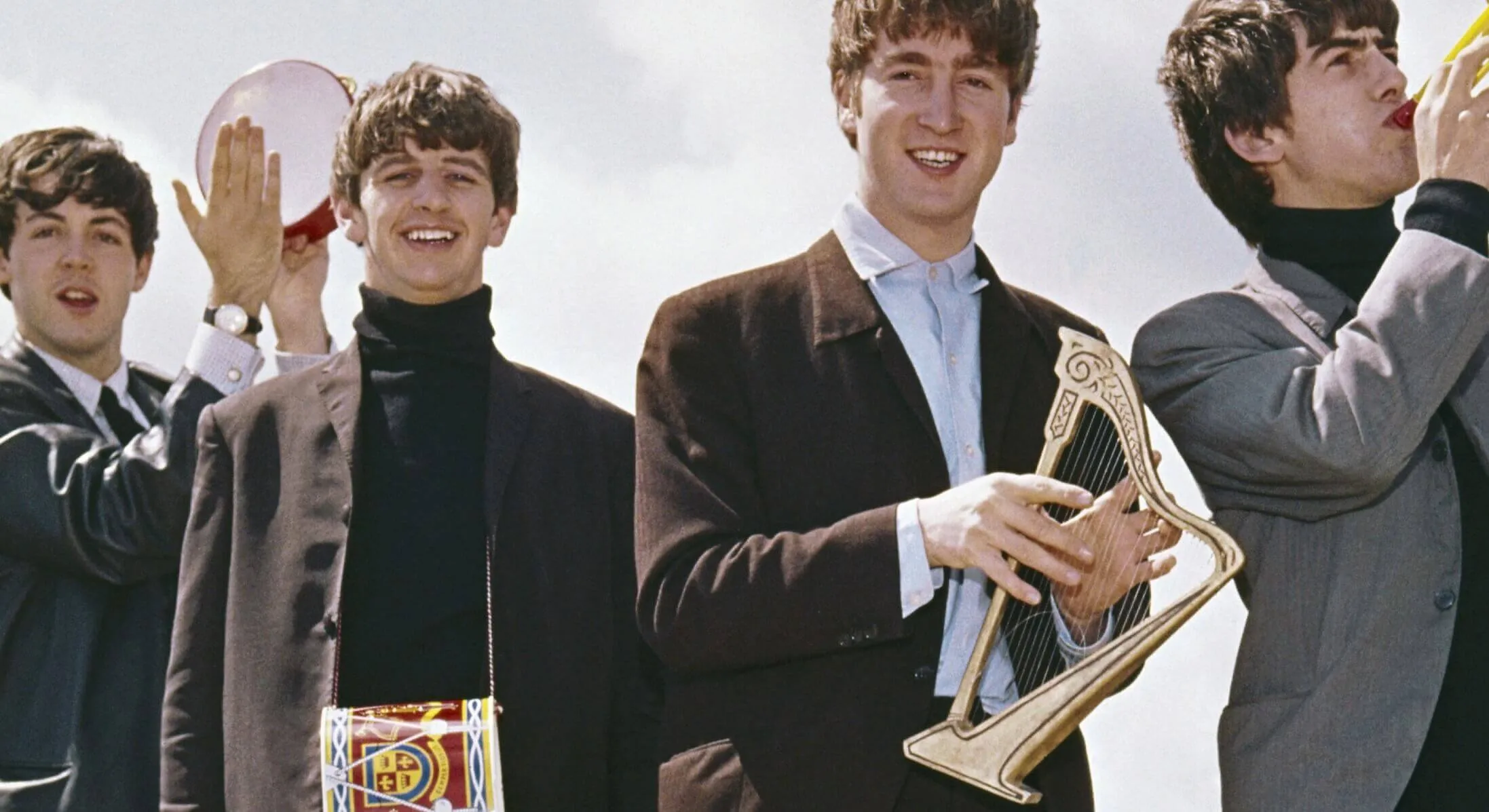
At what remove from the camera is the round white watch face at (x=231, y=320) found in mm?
5961

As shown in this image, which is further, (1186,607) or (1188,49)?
(1188,49)

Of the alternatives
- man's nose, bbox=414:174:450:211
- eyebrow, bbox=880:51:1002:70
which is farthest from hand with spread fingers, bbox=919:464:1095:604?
man's nose, bbox=414:174:450:211

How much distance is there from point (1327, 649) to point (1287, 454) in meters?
0.38

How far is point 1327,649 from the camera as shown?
13.6ft

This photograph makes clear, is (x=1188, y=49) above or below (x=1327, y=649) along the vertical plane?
above

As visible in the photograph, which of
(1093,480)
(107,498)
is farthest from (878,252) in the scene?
(107,498)

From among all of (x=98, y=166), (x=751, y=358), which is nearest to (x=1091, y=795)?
(x=751, y=358)

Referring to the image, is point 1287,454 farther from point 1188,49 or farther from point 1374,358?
point 1188,49

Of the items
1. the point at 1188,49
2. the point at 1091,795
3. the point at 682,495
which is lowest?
the point at 1091,795

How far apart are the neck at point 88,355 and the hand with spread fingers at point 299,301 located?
475mm

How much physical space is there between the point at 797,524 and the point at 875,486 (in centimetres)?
17

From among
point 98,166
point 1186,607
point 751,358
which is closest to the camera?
point 1186,607

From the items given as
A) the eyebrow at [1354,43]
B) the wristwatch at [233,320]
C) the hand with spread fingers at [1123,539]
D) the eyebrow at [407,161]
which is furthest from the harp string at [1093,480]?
the wristwatch at [233,320]

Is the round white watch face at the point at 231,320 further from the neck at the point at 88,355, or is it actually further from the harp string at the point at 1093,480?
the harp string at the point at 1093,480
